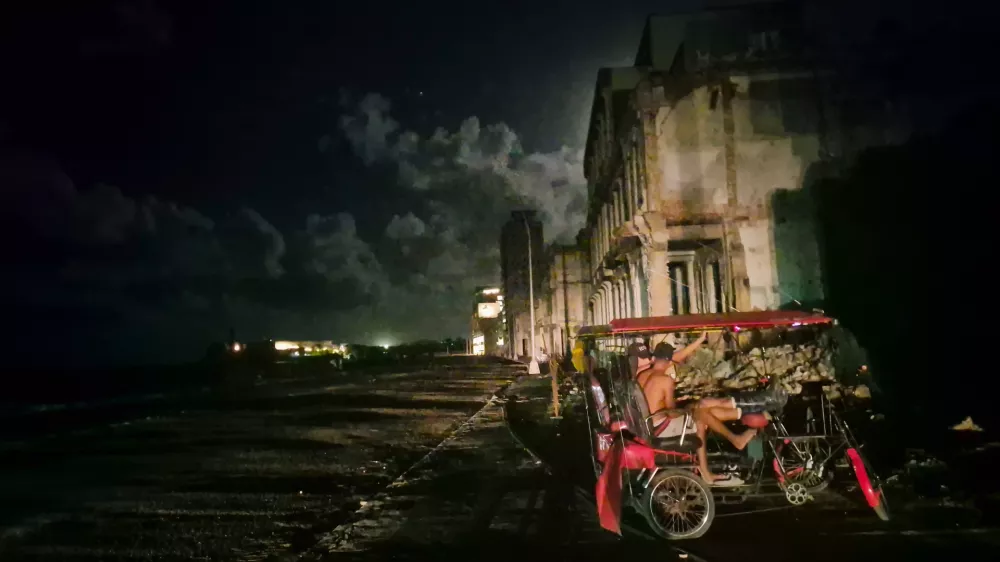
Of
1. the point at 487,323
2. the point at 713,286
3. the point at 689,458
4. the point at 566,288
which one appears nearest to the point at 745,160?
the point at 713,286

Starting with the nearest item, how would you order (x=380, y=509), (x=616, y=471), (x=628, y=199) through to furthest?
(x=616, y=471) → (x=380, y=509) → (x=628, y=199)

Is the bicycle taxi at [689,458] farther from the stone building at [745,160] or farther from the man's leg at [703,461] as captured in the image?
the stone building at [745,160]

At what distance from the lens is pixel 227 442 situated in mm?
17406

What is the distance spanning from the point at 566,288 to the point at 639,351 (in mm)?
47941

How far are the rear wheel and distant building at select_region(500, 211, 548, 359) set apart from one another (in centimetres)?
6121

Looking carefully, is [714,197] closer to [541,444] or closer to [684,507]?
[541,444]

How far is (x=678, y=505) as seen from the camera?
24.4 ft

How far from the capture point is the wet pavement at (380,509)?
7.23 m

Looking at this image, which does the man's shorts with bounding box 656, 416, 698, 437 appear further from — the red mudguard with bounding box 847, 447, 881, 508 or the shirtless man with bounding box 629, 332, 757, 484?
the red mudguard with bounding box 847, 447, 881, 508

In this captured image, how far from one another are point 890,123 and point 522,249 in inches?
2414

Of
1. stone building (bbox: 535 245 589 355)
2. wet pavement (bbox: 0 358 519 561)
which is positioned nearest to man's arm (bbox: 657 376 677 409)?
wet pavement (bbox: 0 358 519 561)

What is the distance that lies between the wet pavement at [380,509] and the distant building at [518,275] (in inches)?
2105

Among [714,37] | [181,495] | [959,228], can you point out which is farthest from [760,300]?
[181,495]

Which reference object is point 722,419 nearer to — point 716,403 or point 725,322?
point 716,403
